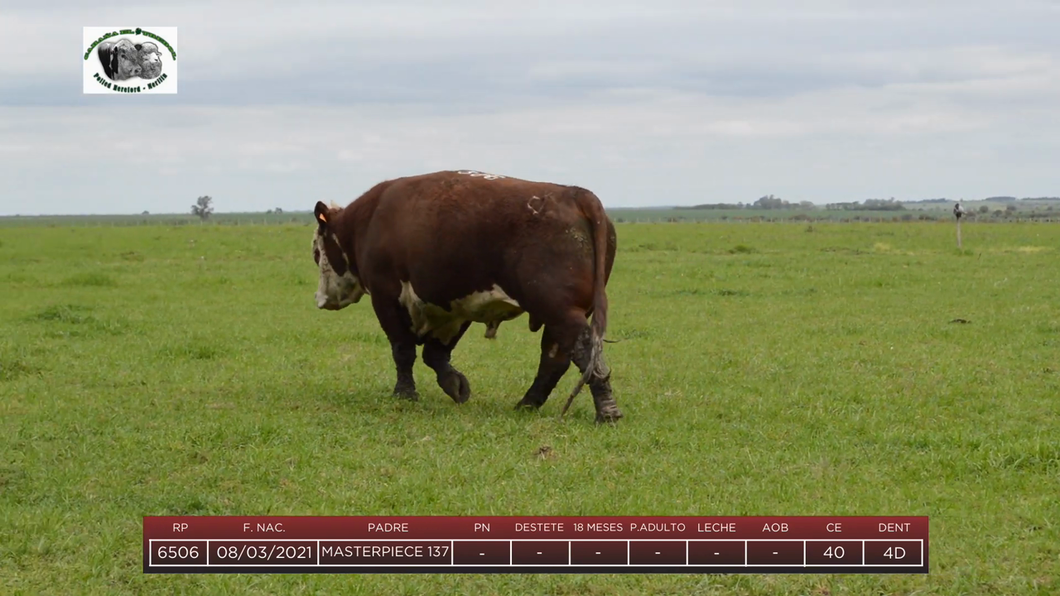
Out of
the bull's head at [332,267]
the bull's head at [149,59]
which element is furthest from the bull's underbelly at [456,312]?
the bull's head at [149,59]

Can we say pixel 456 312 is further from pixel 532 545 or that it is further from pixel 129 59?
pixel 129 59

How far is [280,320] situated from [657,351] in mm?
5988

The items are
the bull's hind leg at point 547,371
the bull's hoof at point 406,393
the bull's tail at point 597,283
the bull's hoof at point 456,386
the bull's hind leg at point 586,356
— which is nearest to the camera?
the bull's tail at point 597,283

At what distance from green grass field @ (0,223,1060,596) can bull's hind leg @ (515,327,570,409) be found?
16 centimetres

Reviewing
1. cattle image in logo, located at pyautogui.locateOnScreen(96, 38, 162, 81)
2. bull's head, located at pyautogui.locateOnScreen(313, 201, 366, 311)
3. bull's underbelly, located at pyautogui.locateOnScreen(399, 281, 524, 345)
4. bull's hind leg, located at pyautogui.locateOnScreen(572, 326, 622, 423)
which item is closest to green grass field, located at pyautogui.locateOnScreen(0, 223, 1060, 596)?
bull's hind leg, located at pyautogui.locateOnScreen(572, 326, 622, 423)

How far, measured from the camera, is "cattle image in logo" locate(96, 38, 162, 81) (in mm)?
14766

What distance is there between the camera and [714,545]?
610cm

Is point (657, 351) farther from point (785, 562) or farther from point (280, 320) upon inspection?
point (785, 562)

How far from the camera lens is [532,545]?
612cm

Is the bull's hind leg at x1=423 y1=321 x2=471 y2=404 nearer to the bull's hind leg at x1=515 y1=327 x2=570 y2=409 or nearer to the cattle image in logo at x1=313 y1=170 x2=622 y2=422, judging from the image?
the cattle image in logo at x1=313 y1=170 x2=622 y2=422

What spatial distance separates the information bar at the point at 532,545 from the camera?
5965 mm

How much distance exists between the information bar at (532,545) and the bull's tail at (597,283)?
8.96ft

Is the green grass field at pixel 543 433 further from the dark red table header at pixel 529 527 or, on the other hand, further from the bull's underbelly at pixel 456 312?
the bull's underbelly at pixel 456 312

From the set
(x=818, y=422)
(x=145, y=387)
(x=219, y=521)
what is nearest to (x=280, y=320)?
(x=145, y=387)
